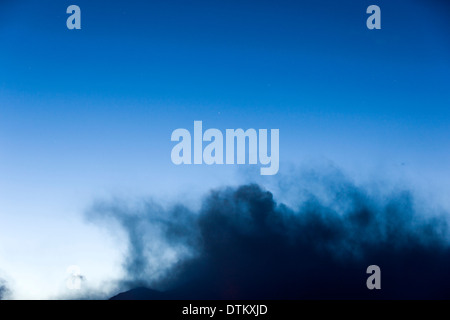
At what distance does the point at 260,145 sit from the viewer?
5.45 meters
